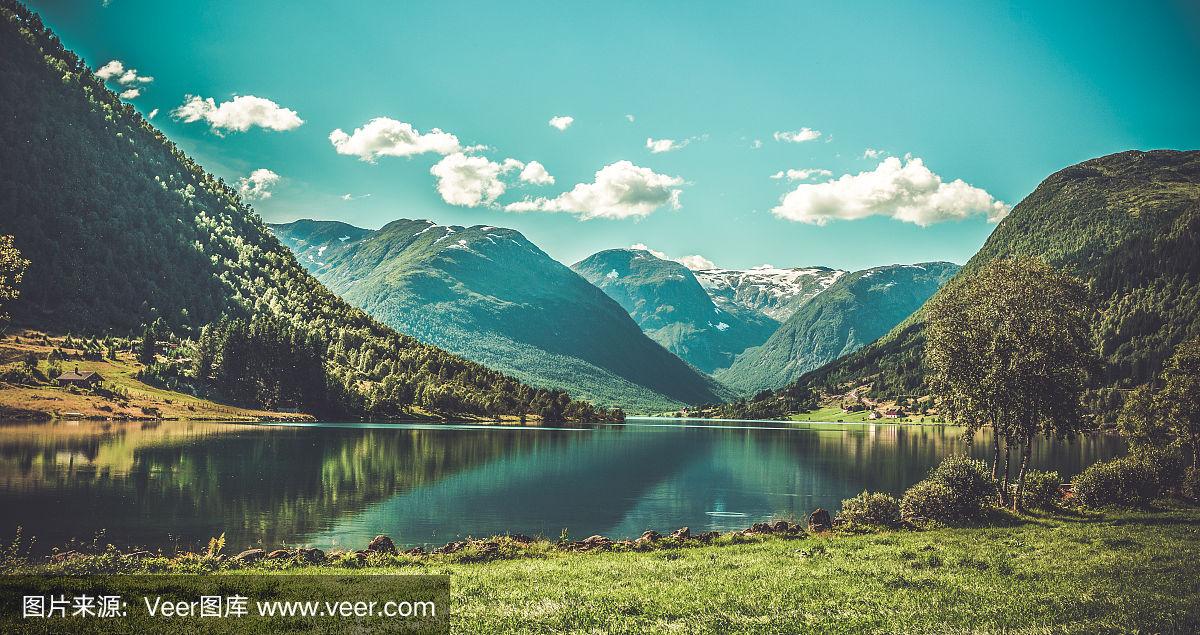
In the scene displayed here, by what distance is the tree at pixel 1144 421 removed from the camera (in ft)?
218

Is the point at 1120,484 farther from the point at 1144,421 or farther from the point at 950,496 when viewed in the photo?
the point at 1144,421

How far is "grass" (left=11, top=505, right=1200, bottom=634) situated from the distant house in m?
150

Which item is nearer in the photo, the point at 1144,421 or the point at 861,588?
the point at 861,588

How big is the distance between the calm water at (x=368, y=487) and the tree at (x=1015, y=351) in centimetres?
1661

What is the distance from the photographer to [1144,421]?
68.0 m

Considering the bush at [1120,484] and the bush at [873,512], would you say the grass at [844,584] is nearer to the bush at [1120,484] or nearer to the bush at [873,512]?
the bush at [873,512]

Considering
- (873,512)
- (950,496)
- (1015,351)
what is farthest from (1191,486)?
(873,512)

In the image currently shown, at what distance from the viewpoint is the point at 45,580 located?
842 inches

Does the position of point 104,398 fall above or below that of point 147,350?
below

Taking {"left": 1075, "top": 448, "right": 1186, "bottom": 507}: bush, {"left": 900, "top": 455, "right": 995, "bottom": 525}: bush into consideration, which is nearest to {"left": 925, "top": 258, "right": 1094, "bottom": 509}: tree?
{"left": 900, "top": 455, "right": 995, "bottom": 525}: bush

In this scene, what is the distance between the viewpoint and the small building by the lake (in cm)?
14888

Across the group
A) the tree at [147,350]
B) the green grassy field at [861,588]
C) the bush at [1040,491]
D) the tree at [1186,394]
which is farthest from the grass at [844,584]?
the tree at [147,350]

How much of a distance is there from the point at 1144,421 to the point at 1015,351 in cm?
3427

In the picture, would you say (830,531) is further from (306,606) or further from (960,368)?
(306,606)
